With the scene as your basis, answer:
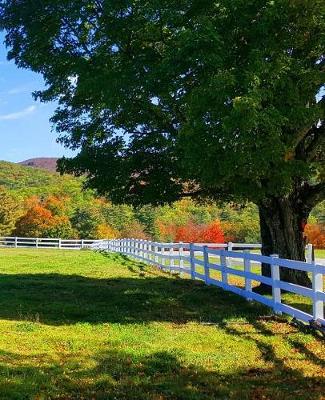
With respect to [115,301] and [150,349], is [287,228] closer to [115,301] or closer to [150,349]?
[115,301]

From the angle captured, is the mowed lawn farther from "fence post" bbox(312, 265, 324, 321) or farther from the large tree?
the large tree

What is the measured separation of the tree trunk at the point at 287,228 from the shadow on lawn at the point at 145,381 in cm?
724

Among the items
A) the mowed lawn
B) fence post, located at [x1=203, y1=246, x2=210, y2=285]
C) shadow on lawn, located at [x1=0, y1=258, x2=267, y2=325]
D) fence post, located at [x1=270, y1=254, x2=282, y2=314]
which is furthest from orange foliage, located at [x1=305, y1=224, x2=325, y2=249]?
fence post, located at [x1=270, y1=254, x2=282, y2=314]

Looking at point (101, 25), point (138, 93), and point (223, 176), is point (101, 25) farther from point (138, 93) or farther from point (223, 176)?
point (223, 176)

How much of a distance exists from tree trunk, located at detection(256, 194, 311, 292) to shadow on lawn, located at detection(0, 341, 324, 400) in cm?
724

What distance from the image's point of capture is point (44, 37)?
14.0 m

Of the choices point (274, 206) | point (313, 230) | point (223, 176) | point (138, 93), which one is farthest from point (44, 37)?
point (313, 230)

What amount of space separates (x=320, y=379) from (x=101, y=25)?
10.1 m

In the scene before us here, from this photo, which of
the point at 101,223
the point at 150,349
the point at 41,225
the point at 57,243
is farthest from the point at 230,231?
the point at 150,349

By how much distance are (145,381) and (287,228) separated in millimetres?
9117

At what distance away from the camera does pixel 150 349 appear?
846 centimetres

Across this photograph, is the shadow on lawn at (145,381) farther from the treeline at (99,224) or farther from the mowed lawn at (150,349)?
the treeline at (99,224)

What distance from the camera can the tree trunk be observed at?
48.9 feet

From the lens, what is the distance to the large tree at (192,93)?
33.4 ft
